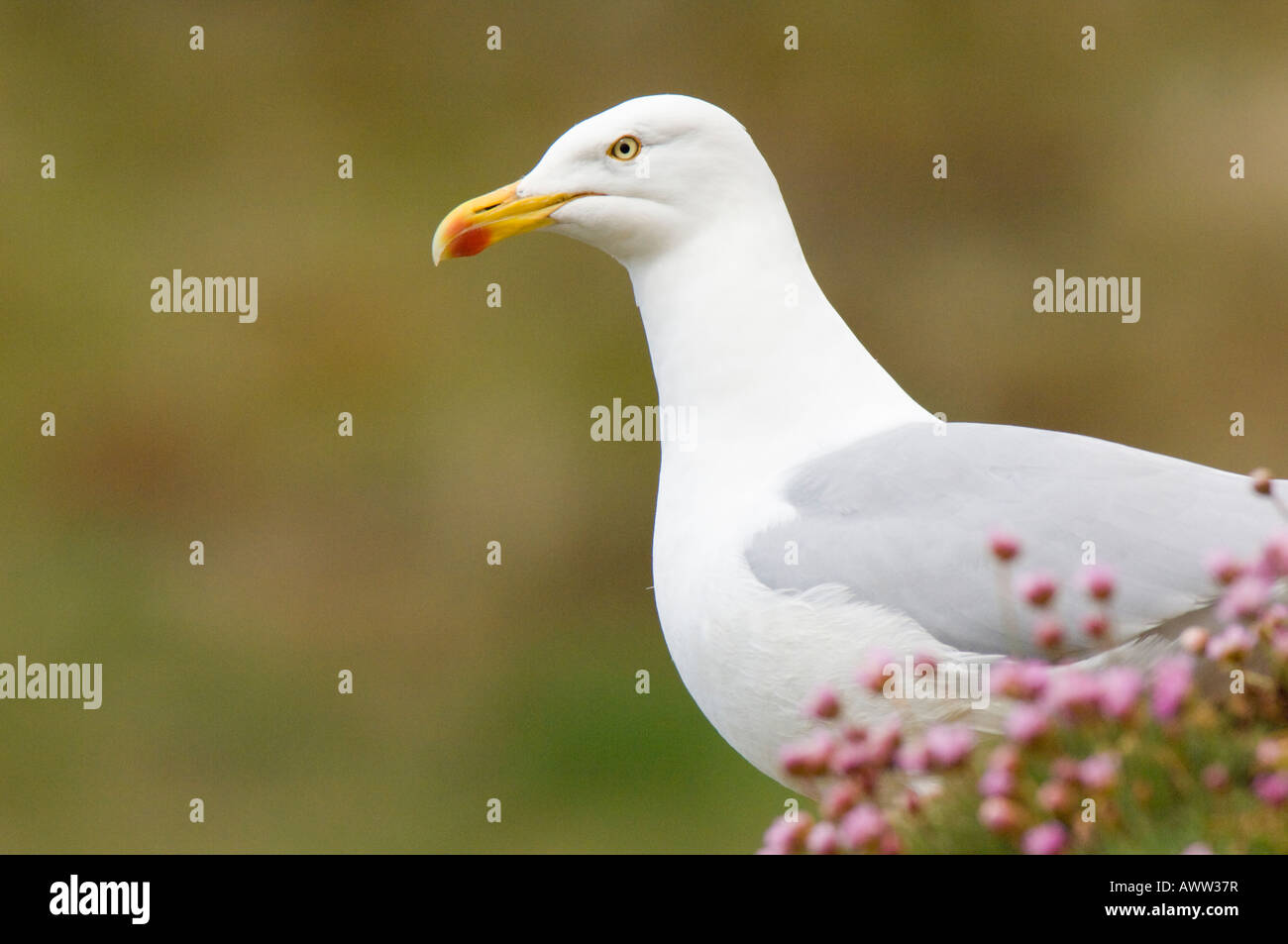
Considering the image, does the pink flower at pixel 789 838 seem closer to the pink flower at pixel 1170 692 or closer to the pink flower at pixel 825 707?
the pink flower at pixel 825 707

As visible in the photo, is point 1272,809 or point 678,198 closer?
point 1272,809

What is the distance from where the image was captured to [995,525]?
3590mm

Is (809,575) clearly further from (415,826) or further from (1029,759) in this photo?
(415,826)

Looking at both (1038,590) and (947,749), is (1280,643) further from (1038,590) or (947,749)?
(947,749)

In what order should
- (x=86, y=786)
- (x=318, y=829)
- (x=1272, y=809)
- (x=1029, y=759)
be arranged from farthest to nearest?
1. (x=86, y=786)
2. (x=318, y=829)
3. (x=1029, y=759)
4. (x=1272, y=809)

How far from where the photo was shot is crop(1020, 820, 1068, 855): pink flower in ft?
8.21

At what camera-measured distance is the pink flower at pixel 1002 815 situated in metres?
2.54

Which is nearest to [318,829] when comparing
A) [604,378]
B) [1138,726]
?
[604,378]

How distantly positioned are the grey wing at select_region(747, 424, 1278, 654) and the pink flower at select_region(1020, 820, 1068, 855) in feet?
2.78

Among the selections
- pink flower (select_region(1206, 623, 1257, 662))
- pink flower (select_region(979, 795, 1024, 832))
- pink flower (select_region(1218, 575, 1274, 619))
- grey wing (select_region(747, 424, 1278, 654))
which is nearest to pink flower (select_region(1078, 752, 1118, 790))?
pink flower (select_region(979, 795, 1024, 832))

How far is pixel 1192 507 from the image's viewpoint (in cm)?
353

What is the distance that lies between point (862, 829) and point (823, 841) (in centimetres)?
11

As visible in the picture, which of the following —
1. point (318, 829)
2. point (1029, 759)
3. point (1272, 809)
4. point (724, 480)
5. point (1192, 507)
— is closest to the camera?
point (1272, 809)

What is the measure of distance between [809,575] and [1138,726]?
3.76ft
